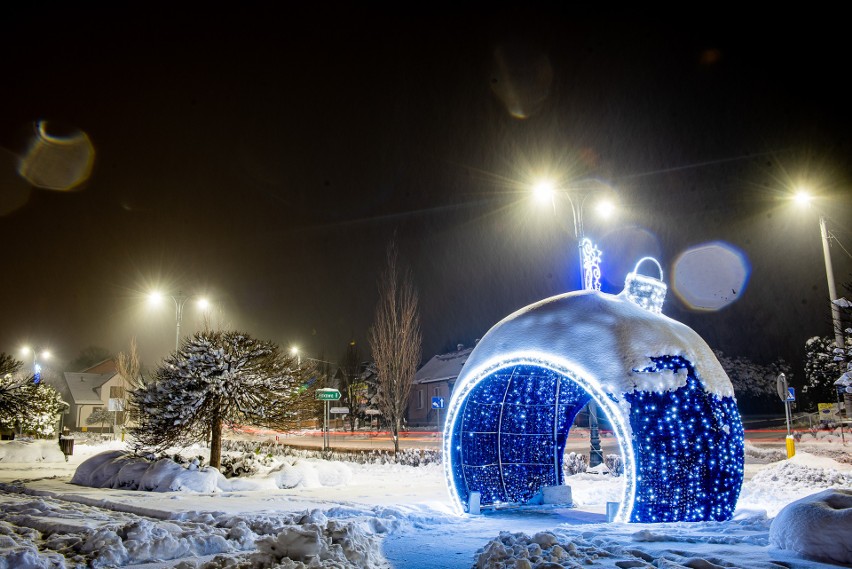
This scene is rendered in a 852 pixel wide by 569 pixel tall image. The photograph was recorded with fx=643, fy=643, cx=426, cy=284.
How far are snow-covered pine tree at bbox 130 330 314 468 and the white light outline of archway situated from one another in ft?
24.5

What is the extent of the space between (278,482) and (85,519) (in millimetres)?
6079

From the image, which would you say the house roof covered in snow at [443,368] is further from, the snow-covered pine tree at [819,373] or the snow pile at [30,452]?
the snow pile at [30,452]

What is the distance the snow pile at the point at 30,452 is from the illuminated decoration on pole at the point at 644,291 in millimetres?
24902

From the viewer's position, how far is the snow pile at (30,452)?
25.5 meters

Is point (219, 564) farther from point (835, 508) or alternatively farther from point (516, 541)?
point (835, 508)

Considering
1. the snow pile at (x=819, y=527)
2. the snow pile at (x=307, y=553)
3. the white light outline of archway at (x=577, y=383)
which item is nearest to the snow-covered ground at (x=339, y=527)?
the snow pile at (x=307, y=553)

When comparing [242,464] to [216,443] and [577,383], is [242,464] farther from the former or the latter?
[577,383]

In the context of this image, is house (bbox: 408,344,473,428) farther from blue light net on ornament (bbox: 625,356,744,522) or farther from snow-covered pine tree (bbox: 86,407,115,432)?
blue light net on ornament (bbox: 625,356,744,522)

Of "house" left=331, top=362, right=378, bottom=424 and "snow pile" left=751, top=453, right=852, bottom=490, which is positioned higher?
"house" left=331, top=362, right=378, bottom=424

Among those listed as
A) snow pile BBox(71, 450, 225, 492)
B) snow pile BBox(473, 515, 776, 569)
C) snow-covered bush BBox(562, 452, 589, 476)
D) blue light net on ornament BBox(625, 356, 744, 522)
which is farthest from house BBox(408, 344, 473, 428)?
snow pile BBox(473, 515, 776, 569)

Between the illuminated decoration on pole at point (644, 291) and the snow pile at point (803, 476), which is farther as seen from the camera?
the snow pile at point (803, 476)

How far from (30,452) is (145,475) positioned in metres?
14.7

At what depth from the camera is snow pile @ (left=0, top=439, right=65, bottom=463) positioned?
25500 millimetres

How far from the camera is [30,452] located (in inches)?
1017
